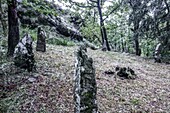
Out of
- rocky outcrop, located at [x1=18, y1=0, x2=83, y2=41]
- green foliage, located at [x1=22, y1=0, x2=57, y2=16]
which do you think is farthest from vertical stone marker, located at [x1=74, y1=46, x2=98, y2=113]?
rocky outcrop, located at [x1=18, y1=0, x2=83, y2=41]

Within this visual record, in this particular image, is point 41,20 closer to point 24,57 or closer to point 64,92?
point 24,57

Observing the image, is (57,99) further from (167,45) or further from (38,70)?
(167,45)

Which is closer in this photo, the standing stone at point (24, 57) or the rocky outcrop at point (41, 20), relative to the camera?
the standing stone at point (24, 57)

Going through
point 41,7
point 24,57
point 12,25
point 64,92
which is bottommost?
point 64,92

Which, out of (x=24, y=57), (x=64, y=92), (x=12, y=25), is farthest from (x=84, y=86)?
(x=12, y=25)

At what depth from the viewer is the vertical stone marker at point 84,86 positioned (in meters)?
4.42

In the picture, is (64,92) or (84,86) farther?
(64,92)

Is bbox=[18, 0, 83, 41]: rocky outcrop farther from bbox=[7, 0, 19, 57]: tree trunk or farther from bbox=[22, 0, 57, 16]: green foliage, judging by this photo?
bbox=[22, 0, 57, 16]: green foliage

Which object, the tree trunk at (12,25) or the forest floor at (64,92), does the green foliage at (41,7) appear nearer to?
the tree trunk at (12,25)

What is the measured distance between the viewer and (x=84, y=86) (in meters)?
4.48

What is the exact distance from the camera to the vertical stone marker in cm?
442

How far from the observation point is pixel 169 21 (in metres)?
13.1

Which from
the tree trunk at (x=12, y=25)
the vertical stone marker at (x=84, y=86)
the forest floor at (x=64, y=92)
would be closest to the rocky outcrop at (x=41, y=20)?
the tree trunk at (x=12, y=25)

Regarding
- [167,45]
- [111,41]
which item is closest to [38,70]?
[167,45]
